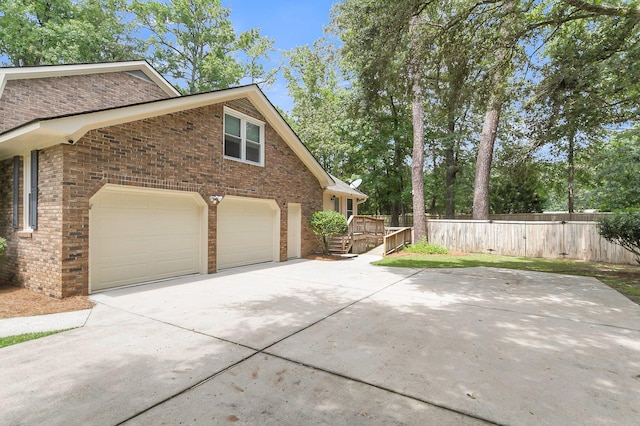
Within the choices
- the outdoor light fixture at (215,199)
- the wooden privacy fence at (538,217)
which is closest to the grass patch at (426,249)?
the wooden privacy fence at (538,217)

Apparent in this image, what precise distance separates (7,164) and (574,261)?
17590 millimetres

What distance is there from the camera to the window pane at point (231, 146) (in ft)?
30.8

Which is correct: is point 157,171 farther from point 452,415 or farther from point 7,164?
point 452,415

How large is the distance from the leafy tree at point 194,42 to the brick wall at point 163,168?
15162 millimetres

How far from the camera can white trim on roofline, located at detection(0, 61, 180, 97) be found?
27.0ft

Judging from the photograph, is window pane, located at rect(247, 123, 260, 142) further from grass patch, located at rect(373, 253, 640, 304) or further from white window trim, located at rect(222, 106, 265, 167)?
grass patch, located at rect(373, 253, 640, 304)

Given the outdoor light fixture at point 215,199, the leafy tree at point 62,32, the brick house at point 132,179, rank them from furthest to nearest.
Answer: the leafy tree at point 62,32 < the outdoor light fixture at point 215,199 < the brick house at point 132,179

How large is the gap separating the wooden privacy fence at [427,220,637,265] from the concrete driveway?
731 cm

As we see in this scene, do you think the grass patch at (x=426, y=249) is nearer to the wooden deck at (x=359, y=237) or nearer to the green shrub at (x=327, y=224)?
the wooden deck at (x=359, y=237)

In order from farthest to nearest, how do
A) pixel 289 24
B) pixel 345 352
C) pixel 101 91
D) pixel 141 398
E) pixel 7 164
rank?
pixel 289 24, pixel 101 91, pixel 7 164, pixel 345 352, pixel 141 398

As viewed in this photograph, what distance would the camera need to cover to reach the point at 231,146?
9.58 metres

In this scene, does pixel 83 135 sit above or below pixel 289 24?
below

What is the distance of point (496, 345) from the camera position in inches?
148

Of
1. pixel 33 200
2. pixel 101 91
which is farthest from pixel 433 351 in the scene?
pixel 101 91
